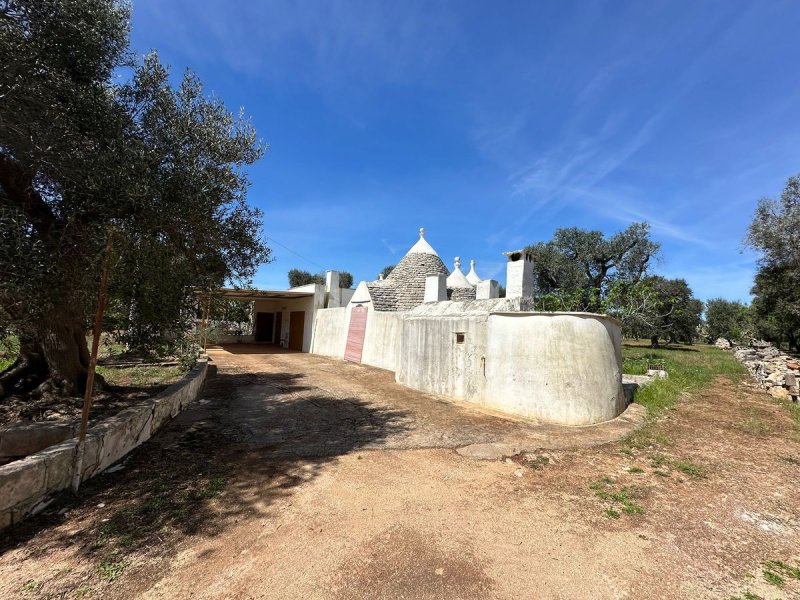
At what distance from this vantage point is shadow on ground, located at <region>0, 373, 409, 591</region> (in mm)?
3125

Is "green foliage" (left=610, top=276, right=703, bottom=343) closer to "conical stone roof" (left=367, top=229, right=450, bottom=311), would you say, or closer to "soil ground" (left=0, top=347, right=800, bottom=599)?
"conical stone roof" (left=367, top=229, right=450, bottom=311)

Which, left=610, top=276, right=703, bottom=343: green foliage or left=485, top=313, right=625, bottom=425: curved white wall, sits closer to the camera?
left=485, top=313, right=625, bottom=425: curved white wall

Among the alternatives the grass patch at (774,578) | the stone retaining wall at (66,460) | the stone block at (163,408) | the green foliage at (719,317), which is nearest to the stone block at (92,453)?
the stone retaining wall at (66,460)

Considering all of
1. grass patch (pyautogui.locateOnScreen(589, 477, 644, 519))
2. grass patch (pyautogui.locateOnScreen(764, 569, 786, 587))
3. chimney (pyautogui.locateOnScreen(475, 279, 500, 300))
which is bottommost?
grass patch (pyautogui.locateOnScreen(589, 477, 644, 519))

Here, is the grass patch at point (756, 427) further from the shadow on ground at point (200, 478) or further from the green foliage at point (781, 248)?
the green foliage at point (781, 248)

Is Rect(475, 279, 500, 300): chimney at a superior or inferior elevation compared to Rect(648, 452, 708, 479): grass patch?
superior

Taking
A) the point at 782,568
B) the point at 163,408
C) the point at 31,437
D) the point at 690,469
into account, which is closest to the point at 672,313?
the point at 690,469

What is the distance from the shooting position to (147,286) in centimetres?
499

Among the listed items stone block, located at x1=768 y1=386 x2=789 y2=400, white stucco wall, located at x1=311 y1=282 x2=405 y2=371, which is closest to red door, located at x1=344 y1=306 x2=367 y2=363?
white stucco wall, located at x1=311 y1=282 x2=405 y2=371

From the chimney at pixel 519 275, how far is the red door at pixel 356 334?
328 inches

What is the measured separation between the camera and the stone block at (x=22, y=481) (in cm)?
314

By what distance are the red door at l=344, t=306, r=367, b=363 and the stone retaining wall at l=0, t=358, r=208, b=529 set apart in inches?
411

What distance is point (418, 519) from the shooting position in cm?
360

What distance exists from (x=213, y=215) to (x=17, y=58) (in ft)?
8.55
